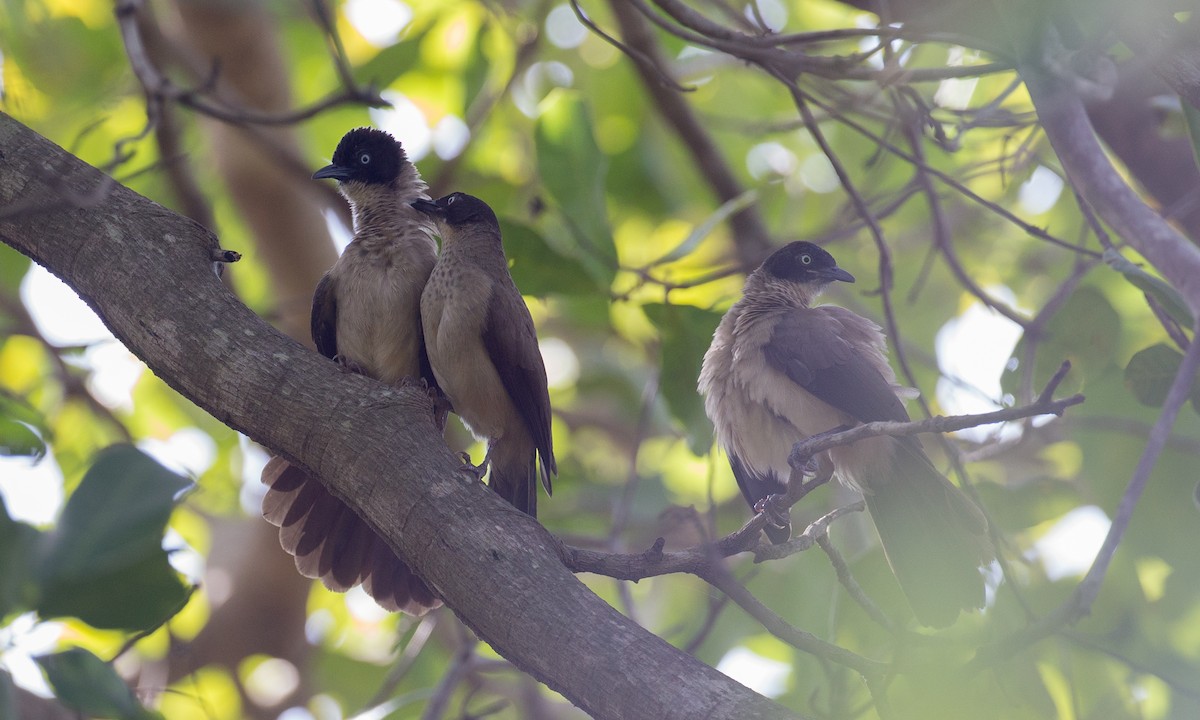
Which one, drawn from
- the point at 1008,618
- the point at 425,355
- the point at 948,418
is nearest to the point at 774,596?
the point at 1008,618

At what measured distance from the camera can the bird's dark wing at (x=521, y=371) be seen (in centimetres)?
397

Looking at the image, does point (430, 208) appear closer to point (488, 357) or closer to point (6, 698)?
point (488, 357)

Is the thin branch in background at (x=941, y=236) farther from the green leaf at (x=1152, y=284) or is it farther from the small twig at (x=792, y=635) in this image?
the small twig at (x=792, y=635)

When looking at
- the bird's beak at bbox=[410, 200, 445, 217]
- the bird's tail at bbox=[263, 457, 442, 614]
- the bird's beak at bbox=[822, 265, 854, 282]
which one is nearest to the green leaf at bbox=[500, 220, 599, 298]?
the bird's beak at bbox=[410, 200, 445, 217]

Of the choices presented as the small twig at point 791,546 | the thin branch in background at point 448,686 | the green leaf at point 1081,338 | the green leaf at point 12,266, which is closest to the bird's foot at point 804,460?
the small twig at point 791,546

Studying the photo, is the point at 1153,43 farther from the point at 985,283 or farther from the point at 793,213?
the point at 985,283

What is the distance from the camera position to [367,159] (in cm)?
461

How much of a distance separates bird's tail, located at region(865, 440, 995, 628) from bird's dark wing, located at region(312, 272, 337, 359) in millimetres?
2035

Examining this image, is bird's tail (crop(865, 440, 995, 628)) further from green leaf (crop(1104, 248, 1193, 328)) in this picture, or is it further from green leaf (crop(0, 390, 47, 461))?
green leaf (crop(0, 390, 47, 461))

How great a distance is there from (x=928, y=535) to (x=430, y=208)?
222cm

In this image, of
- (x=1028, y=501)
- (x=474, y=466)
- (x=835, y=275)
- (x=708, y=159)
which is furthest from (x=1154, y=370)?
(x=708, y=159)

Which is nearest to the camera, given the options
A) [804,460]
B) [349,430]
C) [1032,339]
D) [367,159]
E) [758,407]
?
[349,430]

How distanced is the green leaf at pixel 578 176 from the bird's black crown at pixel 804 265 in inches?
31.9

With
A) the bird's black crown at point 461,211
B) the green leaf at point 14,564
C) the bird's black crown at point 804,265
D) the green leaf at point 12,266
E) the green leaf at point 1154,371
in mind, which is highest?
the bird's black crown at point 804,265
